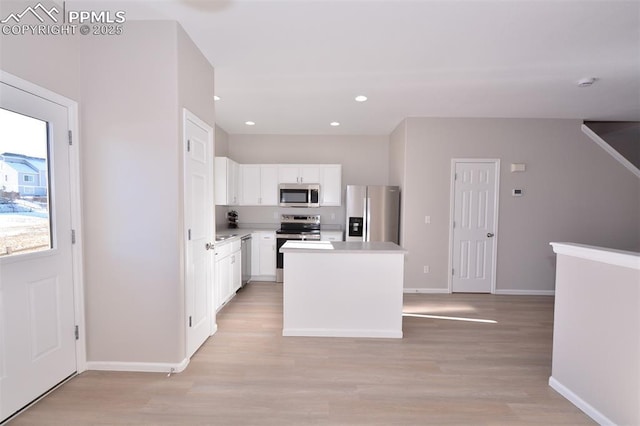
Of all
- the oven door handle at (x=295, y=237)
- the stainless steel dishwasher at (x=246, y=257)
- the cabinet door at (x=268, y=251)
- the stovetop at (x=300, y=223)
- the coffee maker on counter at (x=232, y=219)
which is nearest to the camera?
the stainless steel dishwasher at (x=246, y=257)

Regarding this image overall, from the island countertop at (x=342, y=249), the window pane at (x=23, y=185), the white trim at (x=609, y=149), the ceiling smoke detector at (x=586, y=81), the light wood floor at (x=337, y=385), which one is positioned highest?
the ceiling smoke detector at (x=586, y=81)

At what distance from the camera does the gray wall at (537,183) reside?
14.0 feet

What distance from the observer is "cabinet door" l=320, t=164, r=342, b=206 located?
5.11m

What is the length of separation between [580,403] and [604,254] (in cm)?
104

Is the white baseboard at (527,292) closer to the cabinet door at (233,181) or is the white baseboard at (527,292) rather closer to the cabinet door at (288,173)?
the cabinet door at (288,173)

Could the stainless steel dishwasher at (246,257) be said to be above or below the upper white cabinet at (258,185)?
below

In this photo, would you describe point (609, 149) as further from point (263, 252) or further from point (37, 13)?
point (37, 13)

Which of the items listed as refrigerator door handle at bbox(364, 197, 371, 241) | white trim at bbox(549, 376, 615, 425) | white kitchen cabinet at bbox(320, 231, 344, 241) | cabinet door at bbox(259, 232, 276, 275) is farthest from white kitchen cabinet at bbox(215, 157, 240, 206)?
white trim at bbox(549, 376, 615, 425)

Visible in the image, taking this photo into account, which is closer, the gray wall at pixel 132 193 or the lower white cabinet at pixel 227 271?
the gray wall at pixel 132 193

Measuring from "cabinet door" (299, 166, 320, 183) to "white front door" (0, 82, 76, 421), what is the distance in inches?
135

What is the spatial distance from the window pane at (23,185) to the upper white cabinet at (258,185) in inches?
128

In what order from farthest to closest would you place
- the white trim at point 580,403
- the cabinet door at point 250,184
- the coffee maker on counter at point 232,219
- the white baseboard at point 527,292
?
the coffee maker on counter at point 232,219, the cabinet door at point 250,184, the white baseboard at point 527,292, the white trim at point 580,403

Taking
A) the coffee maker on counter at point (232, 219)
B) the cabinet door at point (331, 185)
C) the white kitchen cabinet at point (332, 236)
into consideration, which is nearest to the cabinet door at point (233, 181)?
the coffee maker on counter at point (232, 219)

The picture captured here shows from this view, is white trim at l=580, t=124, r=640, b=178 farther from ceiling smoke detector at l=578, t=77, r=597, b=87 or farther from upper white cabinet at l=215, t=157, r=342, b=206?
upper white cabinet at l=215, t=157, r=342, b=206
